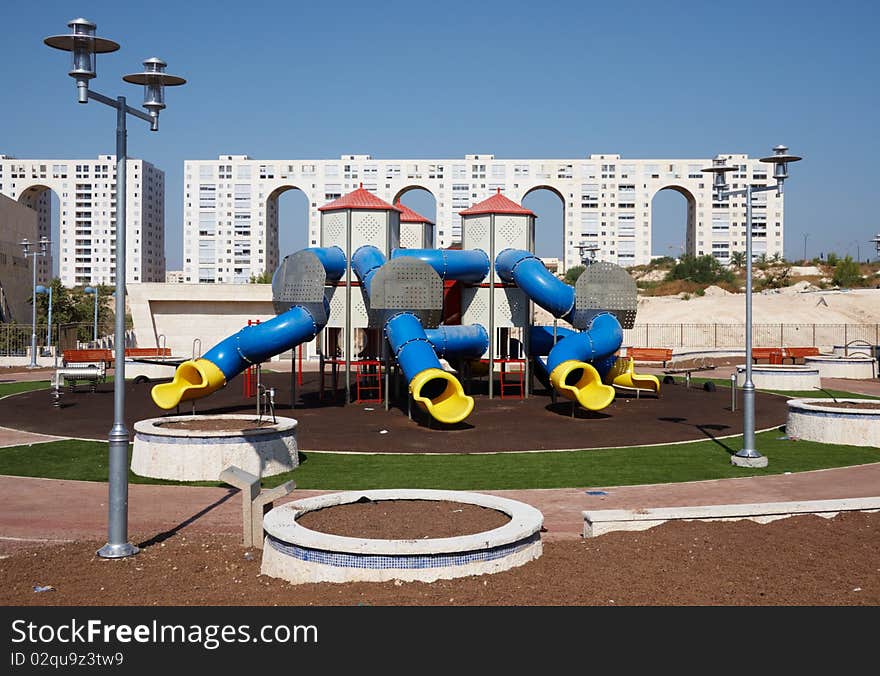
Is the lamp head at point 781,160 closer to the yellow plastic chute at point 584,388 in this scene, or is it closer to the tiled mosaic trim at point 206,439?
the yellow plastic chute at point 584,388

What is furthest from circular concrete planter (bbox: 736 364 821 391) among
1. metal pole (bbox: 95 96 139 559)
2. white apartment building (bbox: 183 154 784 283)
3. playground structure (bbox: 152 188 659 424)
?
white apartment building (bbox: 183 154 784 283)

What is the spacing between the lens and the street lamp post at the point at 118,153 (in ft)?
30.5

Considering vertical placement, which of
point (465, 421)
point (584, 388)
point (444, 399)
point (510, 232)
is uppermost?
point (510, 232)

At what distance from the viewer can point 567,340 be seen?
24.1 metres

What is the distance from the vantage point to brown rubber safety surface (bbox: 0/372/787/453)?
19.0m

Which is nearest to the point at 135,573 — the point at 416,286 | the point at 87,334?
the point at 416,286

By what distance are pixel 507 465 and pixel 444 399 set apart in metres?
5.23

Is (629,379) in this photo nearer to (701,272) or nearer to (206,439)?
(206,439)

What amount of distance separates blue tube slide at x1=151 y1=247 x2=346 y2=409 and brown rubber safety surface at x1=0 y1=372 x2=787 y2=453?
4.50 feet

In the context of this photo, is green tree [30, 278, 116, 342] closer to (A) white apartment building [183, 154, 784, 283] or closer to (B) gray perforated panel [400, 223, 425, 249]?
(B) gray perforated panel [400, 223, 425, 249]

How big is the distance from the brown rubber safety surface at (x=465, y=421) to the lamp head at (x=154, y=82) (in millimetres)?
8956

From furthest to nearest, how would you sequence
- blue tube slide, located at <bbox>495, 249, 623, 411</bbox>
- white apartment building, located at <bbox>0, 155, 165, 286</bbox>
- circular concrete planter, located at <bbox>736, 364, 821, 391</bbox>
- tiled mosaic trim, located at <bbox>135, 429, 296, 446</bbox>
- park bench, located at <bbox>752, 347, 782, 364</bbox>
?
white apartment building, located at <bbox>0, 155, 165, 286</bbox> → park bench, located at <bbox>752, 347, 782, 364</bbox> → circular concrete planter, located at <bbox>736, 364, 821, 391</bbox> → blue tube slide, located at <bbox>495, 249, 623, 411</bbox> → tiled mosaic trim, located at <bbox>135, 429, 296, 446</bbox>

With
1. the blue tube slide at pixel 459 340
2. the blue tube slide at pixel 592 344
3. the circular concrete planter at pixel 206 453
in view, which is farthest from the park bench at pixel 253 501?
the blue tube slide at pixel 459 340

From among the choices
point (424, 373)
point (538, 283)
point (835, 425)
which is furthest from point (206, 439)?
point (538, 283)
